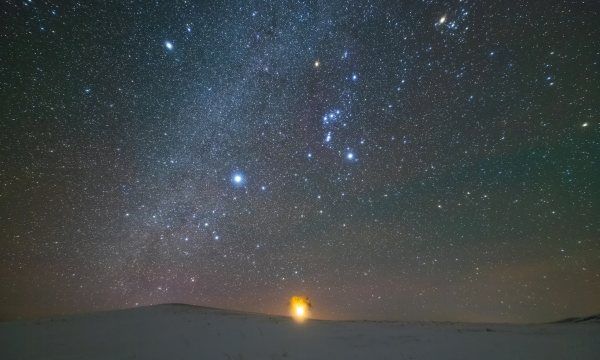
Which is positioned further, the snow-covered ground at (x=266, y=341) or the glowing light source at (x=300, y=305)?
the glowing light source at (x=300, y=305)

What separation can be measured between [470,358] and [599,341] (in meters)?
6.96

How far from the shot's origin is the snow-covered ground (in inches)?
400

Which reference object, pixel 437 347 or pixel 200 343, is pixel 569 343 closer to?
pixel 437 347

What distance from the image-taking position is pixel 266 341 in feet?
38.9

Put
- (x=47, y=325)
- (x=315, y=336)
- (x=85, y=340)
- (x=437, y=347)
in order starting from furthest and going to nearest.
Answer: (x=47, y=325) → (x=315, y=336) → (x=85, y=340) → (x=437, y=347)

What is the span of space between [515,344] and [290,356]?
8.82 meters

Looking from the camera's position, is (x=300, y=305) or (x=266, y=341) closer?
(x=266, y=341)

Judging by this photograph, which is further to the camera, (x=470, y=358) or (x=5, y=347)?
(x=5, y=347)

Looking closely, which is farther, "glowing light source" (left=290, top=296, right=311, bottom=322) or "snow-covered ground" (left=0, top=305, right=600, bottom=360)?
"glowing light source" (left=290, top=296, right=311, bottom=322)

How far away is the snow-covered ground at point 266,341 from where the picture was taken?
10148mm

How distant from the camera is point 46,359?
31.4 ft

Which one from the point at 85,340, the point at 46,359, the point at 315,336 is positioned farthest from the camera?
the point at 315,336

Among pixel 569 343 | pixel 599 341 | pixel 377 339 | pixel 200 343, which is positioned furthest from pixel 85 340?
pixel 599 341

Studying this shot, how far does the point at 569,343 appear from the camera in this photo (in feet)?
39.2
